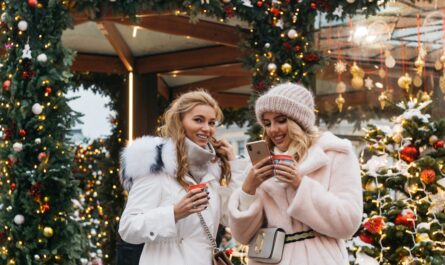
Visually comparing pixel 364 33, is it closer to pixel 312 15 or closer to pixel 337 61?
pixel 337 61

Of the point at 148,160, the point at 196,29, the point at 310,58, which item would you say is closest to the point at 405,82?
the point at 310,58

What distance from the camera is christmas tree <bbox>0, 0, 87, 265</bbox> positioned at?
25.0ft

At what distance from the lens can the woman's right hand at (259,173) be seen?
362 cm

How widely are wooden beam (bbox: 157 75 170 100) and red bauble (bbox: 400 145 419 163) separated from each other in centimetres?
654

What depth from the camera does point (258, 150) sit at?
3627mm

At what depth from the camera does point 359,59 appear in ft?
34.4

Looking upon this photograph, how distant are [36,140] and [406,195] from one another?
11.5ft

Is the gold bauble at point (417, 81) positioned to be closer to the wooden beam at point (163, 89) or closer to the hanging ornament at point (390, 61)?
the hanging ornament at point (390, 61)

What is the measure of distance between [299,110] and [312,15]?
16.1 feet

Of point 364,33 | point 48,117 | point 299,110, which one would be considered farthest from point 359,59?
point 299,110

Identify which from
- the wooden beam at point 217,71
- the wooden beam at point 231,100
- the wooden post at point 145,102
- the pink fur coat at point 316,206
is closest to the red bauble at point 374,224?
the pink fur coat at point 316,206

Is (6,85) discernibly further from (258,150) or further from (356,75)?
(258,150)

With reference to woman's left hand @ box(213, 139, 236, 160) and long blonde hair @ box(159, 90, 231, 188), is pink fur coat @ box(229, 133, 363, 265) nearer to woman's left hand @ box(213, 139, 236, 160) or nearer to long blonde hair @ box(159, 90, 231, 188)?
long blonde hair @ box(159, 90, 231, 188)

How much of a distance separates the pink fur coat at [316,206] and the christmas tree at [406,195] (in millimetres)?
3249
